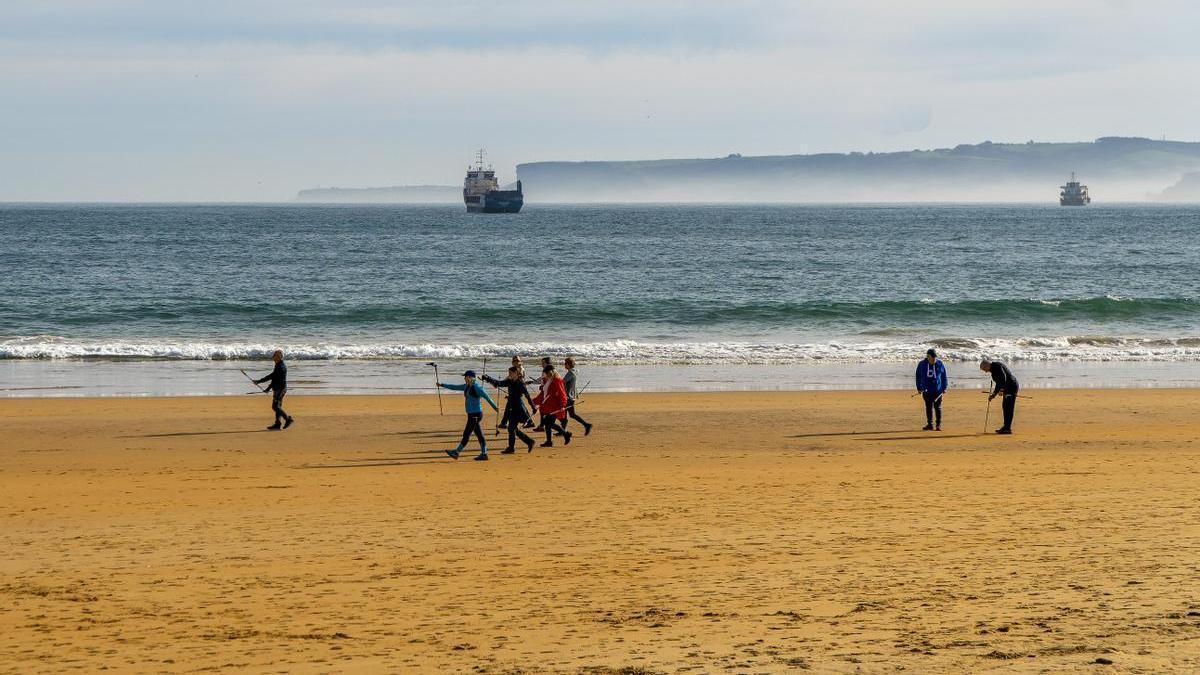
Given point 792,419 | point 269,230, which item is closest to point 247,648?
point 792,419

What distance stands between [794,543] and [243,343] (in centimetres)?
2575

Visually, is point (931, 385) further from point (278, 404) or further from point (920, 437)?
point (278, 404)

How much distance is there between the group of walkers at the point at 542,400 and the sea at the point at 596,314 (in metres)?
6.08

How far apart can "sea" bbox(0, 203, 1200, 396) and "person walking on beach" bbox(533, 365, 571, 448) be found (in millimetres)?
7492

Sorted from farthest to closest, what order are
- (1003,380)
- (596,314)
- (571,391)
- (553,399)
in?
(596,314) < (571,391) < (1003,380) < (553,399)

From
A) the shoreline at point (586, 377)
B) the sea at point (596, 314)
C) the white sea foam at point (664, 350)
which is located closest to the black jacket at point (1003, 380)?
the shoreline at point (586, 377)

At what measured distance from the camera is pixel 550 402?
685 inches

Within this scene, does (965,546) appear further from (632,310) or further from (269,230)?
(269,230)

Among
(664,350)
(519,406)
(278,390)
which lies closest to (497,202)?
(664,350)

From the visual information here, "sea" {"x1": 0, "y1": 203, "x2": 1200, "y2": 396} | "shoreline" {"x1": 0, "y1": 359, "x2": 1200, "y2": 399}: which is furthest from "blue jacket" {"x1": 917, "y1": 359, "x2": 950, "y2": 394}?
"sea" {"x1": 0, "y1": 203, "x2": 1200, "y2": 396}

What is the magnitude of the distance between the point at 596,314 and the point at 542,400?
82.7 feet

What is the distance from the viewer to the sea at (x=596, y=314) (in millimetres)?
Result: 28203

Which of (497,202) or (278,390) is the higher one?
(497,202)

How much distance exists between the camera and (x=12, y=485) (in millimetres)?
14391
